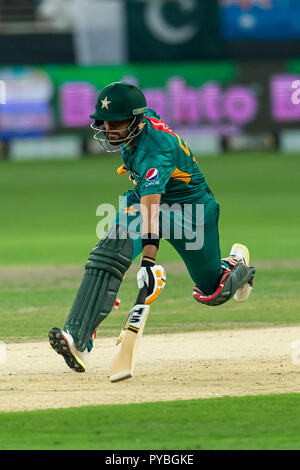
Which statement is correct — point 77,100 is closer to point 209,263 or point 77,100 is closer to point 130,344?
point 209,263

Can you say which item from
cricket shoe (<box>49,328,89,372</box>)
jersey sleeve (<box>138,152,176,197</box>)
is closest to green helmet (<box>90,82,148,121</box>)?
jersey sleeve (<box>138,152,176,197</box>)

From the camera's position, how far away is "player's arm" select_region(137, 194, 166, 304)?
273 inches

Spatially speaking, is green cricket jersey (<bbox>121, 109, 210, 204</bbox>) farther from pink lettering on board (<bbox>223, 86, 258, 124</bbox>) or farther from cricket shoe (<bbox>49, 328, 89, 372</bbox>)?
pink lettering on board (<bbox>223, 86, 258, 124</bbox>)

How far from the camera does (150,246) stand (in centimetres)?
702

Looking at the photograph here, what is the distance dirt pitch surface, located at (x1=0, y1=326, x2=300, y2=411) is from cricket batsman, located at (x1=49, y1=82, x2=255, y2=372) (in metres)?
0.32

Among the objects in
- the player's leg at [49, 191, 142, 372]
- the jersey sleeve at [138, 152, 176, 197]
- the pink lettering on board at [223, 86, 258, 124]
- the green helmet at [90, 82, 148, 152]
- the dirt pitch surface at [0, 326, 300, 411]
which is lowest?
the dirt pitch surface at [0, 326, 300, 411]

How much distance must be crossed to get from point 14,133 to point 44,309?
65.9 feet

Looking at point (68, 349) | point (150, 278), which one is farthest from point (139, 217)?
point (68, 349)

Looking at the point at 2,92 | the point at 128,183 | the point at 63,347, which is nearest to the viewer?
the point at 63,347

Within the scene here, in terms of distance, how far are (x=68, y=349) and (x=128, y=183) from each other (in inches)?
667

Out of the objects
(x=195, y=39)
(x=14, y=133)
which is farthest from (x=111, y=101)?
(x=195, y=39)

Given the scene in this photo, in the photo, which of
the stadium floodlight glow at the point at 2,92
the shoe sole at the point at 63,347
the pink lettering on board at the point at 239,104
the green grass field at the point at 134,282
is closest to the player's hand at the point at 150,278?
the shoe sole at the point at 63,347

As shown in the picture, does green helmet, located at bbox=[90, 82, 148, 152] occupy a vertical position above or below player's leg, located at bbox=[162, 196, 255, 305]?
above

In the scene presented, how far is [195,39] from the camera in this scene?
31766mm
